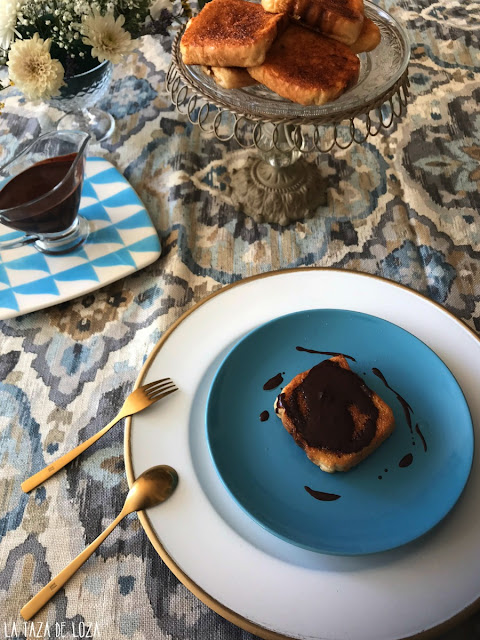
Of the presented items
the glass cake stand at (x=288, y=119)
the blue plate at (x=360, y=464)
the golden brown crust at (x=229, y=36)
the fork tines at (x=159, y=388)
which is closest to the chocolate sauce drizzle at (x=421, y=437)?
the blue plate at (x=360, y=464)

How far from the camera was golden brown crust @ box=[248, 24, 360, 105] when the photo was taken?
0.63m

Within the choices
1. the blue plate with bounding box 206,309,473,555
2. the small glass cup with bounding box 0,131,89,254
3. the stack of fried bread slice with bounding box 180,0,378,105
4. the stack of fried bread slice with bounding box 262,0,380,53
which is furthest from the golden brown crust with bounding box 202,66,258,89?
the blue plate with bounding box 206,309,473,555

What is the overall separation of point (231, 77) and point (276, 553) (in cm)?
57

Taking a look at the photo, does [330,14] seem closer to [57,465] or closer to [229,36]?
[229,36]

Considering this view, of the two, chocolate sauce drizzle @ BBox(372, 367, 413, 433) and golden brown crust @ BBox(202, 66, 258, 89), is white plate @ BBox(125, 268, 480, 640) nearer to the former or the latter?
chocolate sauce drizzle @ BBox(372, 367, 413, 433)

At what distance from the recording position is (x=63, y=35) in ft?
2.52

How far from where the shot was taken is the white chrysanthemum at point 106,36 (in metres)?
0.74

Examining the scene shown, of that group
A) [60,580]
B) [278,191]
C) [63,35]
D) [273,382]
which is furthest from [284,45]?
[60,580]

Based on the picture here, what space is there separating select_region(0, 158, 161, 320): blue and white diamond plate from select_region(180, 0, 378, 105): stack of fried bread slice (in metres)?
0.26

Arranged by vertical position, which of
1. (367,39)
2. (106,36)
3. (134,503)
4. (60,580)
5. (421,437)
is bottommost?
(60,580)

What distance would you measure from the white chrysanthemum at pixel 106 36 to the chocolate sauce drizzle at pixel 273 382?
0.56m

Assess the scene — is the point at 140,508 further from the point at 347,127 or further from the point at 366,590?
the point at 347,127

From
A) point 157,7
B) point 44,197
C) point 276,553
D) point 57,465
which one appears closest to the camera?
point 276,553

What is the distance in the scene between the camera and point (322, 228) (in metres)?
0.84
